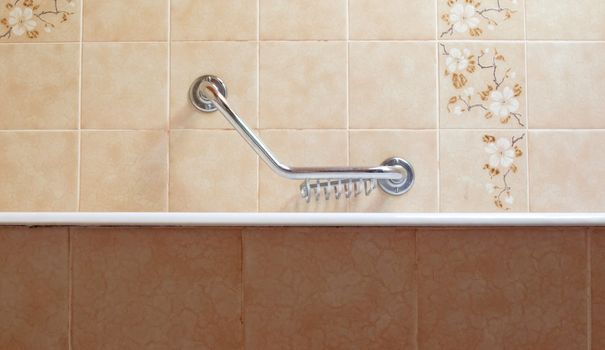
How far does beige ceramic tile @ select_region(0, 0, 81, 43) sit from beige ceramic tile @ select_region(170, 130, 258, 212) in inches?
14.8

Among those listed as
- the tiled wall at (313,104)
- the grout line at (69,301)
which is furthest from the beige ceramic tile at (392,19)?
the grout line at (69,301)

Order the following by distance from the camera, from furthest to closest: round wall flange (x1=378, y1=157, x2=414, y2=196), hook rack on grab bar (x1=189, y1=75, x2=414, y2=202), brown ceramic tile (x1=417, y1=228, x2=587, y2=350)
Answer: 1. round wall flange (x1=378, y1=157, x2=414, y2=196)
2. hook rack on grab bar (x1=189, y1=75, x2=414, y2=202)
3. brown ceramic tile (x1=417, y1=228, x2=587, y2=350)

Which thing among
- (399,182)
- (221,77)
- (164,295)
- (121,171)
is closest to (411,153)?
(399,182)

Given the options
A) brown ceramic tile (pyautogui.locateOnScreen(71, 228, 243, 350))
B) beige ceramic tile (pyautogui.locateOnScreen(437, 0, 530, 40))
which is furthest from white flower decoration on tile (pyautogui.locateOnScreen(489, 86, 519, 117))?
brown ceramic tile (pyautogui.locateOnScreen(71, 228, 243, 350))

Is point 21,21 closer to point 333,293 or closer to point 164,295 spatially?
point 164,295

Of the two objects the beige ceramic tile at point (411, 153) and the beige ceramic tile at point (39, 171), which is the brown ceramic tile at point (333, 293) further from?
the beige ceramic tile at point (39, 171)

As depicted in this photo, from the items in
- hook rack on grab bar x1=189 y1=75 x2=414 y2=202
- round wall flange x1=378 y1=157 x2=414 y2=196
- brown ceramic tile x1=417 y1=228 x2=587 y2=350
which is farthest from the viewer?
round wall flange x1=378 y1=157 x2=414 y2=196

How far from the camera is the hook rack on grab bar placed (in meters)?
1.26

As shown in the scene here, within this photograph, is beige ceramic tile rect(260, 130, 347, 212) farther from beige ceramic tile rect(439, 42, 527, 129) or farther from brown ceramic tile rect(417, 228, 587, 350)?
brown ceramic tile rect(417, 228, 587, 350)

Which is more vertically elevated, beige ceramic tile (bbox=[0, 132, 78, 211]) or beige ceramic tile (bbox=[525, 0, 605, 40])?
beige ceramic tile (bbox=[525, 0, 605, 40])

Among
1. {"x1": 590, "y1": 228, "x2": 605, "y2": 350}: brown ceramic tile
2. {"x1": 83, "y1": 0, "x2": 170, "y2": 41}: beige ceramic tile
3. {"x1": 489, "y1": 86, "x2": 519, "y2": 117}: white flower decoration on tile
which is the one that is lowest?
{"x1": 590, "y1": 228, "x2": 605, "y2": 350}: brown ceramic tile

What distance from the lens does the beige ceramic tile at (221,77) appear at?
1.42 m

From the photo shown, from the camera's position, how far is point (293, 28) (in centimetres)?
142

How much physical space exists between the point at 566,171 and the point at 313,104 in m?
0.64
